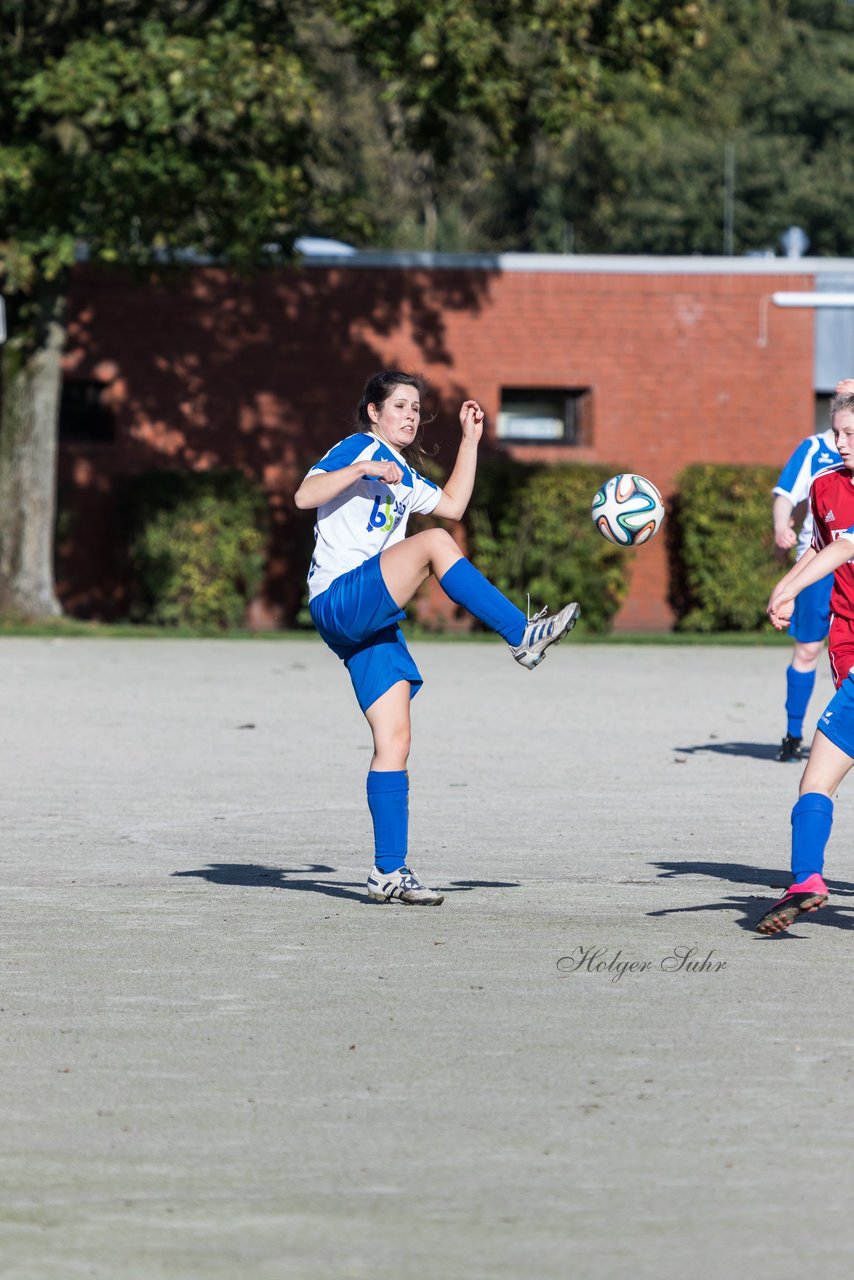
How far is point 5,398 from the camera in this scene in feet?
82.4

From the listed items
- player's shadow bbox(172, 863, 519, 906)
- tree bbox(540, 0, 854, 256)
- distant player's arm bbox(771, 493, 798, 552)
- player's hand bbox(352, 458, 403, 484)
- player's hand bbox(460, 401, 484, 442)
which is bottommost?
player's shadow bbox(172, 863, 519, 906)

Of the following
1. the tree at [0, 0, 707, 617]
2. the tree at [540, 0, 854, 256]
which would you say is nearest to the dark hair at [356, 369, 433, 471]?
the tree at [0, 0, 707, 617]

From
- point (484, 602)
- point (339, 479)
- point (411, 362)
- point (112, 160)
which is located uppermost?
point (112, 160)

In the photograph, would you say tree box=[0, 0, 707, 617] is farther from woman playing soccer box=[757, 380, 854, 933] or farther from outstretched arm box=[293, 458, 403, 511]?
woman playing soccer box=[757, 380, 854, 933]

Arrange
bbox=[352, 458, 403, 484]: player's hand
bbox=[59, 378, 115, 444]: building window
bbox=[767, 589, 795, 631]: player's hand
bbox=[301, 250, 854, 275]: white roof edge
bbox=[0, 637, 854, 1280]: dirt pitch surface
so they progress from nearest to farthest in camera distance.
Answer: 1. bbox=[0, 637, 854, 1280]: dirt pitch surface
2. bbox=[767, 589, 795, 631]: player's hand
3. bbox=[352, 458, 403, 484]: player's hand
4. bbox=[301, 250, 854, 275]: white roof edge
5. bbox=[59, 378, 115, 444]: building window

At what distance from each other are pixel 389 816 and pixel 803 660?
6005 mm

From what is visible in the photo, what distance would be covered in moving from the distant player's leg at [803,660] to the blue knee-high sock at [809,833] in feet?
19.4

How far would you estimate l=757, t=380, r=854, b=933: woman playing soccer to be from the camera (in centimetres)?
741

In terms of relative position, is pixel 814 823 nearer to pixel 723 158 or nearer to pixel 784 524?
pixel 784 524

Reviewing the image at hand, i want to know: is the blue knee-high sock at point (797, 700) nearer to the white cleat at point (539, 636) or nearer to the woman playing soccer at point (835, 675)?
the woman playing soccer at point (835, 675)

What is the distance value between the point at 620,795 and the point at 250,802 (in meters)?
2.00

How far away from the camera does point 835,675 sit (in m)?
7.79

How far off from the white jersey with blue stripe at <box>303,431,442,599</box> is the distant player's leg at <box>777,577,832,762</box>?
560 cm

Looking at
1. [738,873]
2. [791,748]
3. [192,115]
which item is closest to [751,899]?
[738,873]
